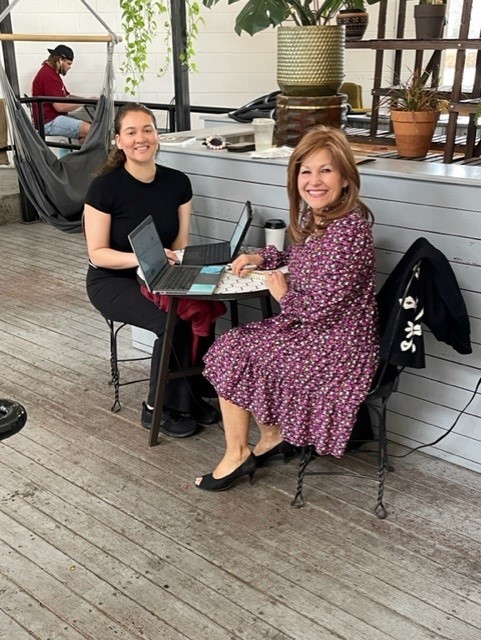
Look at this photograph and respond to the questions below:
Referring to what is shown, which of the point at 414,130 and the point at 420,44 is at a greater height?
the point at 420,44

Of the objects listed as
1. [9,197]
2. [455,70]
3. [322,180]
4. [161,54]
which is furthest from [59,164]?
[322,180]

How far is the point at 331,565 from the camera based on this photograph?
2078mm

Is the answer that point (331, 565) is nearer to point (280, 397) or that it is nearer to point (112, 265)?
point (280, 397)

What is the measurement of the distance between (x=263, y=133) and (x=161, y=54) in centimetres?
376

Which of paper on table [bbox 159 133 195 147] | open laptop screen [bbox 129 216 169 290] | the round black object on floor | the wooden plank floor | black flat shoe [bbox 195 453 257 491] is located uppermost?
the round black object on floor

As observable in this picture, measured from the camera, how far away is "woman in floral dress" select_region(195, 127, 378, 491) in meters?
2.15

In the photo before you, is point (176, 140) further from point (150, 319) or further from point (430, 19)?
point (430, 19)

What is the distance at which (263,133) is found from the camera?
293 cm

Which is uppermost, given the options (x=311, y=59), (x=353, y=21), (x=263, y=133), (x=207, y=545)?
(x=353, y=21)

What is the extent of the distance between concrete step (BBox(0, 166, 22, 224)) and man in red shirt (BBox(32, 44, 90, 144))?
0.45 metres

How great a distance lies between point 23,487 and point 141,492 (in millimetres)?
394

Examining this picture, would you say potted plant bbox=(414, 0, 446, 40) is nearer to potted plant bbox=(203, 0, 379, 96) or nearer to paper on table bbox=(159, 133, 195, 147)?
potted plant bbox=(203, 0, 379, 96)

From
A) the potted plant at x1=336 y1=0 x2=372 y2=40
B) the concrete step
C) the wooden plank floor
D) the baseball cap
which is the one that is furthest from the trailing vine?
the wooden plank floor

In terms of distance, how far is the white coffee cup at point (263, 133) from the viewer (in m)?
2.92
